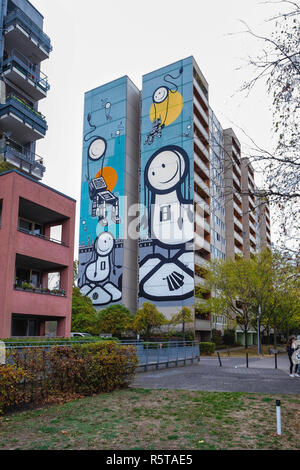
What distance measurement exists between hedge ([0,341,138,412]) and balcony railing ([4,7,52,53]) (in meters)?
29.2

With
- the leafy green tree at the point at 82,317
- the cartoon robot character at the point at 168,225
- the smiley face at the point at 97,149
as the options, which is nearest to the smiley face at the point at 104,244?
the cartoon robot character at the point at 168,225

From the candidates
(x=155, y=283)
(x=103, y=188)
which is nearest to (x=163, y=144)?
(x=103, y=188)

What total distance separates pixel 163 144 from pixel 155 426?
1922 inches

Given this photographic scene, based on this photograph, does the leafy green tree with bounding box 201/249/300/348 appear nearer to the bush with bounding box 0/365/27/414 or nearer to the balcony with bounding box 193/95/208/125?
the balcony with bounding box 193/95/208/125

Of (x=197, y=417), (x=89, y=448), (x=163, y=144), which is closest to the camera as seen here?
(x=89, y=448)

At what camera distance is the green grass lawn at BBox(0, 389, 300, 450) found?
21.7 ft

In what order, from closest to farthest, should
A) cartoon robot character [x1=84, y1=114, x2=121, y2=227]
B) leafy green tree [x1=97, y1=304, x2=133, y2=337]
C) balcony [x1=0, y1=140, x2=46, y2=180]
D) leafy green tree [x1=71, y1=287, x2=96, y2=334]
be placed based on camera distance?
balcony [x1=0, y1=140, x2=46, y2=180] → leafy green tree [x1=97, y1=304, x2=133, y2=337] → leafy green tree [x1=71, y1=287, x2=96, y2=334] → cartoon robot character [x1=84, y1=114, x2=121, y2=227]

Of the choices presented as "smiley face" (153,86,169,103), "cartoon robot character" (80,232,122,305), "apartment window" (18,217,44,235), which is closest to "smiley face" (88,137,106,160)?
"smiley face" (153,86,169,103)

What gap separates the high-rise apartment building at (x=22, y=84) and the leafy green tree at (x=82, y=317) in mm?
15690

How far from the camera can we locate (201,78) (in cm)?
Answer: 5666

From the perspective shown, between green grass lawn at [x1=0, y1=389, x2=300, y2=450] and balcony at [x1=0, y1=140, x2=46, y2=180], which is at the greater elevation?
balcony at [x1=0, y1=140, x2=46, y2=180]

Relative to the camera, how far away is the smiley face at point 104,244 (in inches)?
2141
